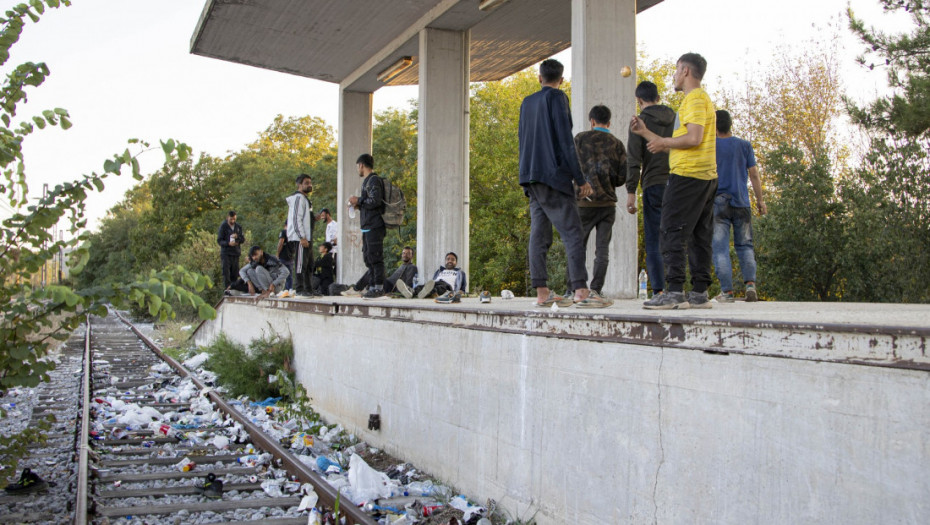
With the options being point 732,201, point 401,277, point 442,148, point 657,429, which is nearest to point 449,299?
point 732,201

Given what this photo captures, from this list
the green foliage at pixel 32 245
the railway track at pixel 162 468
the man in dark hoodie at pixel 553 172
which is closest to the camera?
the green foliage at pixel 32 245

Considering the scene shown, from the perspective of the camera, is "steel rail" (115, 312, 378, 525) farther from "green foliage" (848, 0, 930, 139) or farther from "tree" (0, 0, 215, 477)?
"green foliage" (848, 0, 930, 139)

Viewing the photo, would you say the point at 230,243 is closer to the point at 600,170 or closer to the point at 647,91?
the point at 600,170

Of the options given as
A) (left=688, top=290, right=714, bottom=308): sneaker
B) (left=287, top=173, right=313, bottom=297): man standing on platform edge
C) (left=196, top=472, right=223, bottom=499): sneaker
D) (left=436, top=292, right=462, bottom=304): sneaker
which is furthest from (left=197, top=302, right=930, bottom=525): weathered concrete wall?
(left=287, top=173, right=313, bottom=297): man standing on platform edge

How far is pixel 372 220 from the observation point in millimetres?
9711

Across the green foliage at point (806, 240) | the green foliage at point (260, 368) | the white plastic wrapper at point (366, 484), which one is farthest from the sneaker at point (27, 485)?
the green foliage at point (806, 240)

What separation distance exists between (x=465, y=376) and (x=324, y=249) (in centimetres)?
996

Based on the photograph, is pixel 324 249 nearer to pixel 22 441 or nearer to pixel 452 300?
pixel 452 300

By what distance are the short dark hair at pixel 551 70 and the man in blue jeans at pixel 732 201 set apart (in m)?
2.13

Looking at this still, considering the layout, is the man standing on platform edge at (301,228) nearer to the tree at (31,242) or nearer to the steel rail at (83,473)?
the steel rail at (83,473)

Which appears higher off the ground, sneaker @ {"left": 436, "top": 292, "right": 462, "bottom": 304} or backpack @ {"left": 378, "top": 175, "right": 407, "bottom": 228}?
backpack @ {"left": 378, "top": 175, "right": 407, "bottom": 228}

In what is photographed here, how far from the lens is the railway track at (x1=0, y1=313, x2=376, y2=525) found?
17.4 ft

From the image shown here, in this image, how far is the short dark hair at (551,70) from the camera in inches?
231

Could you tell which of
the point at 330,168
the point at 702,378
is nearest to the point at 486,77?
the point at 702,378
